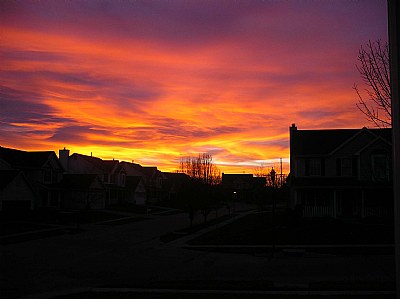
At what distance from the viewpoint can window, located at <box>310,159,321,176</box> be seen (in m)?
32.1

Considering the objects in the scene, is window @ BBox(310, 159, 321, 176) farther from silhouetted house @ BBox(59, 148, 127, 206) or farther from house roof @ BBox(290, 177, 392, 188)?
silhouetted house @ BBox(59, 148, 127, 206)

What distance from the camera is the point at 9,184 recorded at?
1390 inches

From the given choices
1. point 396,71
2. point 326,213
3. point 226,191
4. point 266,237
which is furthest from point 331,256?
point 226,191

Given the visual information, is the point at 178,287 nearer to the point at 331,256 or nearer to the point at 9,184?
the point at 331,256

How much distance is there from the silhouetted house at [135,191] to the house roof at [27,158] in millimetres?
18202

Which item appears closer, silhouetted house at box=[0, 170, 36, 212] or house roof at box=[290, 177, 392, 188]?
house roof at box=[290, 177, 392, 188]

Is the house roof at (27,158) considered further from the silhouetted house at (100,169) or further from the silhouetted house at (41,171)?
the silhouetted house at (100,169)

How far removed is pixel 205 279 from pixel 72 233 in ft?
55.3

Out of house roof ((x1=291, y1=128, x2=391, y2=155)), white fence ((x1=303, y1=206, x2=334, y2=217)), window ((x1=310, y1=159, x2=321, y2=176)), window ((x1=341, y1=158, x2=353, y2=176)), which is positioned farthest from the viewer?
house roof ((x1=291, y1=128, x2=391, y2=155))

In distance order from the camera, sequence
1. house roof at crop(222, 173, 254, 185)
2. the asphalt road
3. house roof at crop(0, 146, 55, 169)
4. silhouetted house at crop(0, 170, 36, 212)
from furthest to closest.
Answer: house roof at crop(222, 173, 254, 185), house roof at crop(0, 146, 55, 169), silhouetted house at crop(0, 170, 36, 212), the asphalt road

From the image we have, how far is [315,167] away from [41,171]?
2859 cm

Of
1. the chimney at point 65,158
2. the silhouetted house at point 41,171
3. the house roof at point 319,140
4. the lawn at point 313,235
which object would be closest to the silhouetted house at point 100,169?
the chimney at point 65,158

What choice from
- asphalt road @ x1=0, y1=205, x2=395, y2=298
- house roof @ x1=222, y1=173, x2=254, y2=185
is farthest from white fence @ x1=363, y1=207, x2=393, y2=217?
house roof @ x1=222, y1=173, x2=254, y2=185

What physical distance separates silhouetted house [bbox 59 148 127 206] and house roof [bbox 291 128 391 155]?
1154 inches
